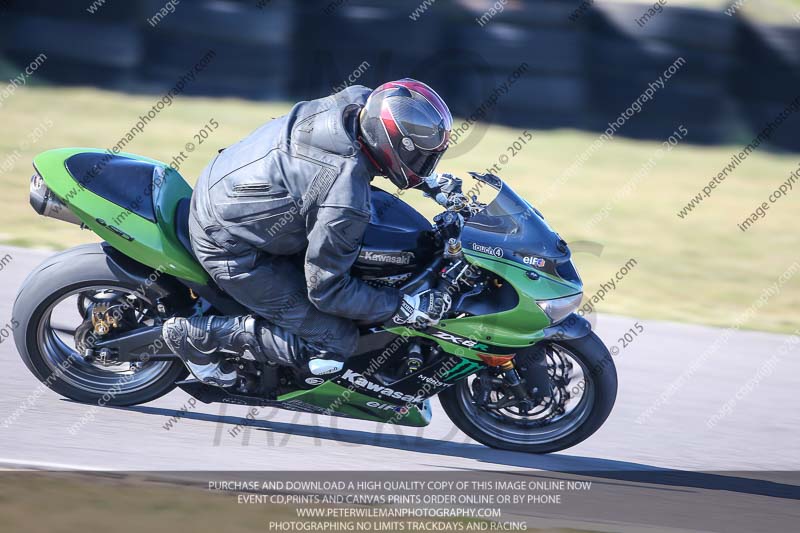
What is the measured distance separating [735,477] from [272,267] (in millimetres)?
2551

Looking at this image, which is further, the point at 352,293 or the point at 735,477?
the point at 735,477

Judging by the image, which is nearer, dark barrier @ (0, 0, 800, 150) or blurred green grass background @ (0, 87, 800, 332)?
blurred green grass background @ (0, 87, 800, 332)

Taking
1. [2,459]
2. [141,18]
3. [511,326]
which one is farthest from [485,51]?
[2,459]

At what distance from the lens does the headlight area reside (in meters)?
4.64

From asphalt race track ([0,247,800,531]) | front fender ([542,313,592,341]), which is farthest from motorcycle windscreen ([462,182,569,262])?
asphalt race track ([0,247,800,531])

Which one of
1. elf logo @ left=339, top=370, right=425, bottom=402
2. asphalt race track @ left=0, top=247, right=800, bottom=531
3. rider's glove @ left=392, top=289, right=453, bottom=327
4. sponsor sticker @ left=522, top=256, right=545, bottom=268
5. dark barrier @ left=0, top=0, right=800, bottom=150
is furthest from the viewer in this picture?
dark barrier @ left=0, top=0, right=800, bottom=150

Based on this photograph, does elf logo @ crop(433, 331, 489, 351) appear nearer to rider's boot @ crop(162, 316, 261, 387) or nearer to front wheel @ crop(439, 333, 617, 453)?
front wheel @ crop(439, 333, 617, 453)

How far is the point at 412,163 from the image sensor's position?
4332 mm

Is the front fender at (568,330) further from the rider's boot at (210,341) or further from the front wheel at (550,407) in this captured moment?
the rider's boot at (210,341)

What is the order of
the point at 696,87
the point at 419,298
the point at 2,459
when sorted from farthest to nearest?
the point at 696,87, the point at 419,298, the point at 2,459

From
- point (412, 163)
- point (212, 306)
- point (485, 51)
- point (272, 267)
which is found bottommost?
point (485, 51)

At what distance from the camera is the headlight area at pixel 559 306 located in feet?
15.2

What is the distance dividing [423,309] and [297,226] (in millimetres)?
698

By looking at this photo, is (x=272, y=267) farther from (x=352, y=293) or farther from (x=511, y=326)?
(x=511, y=326)
